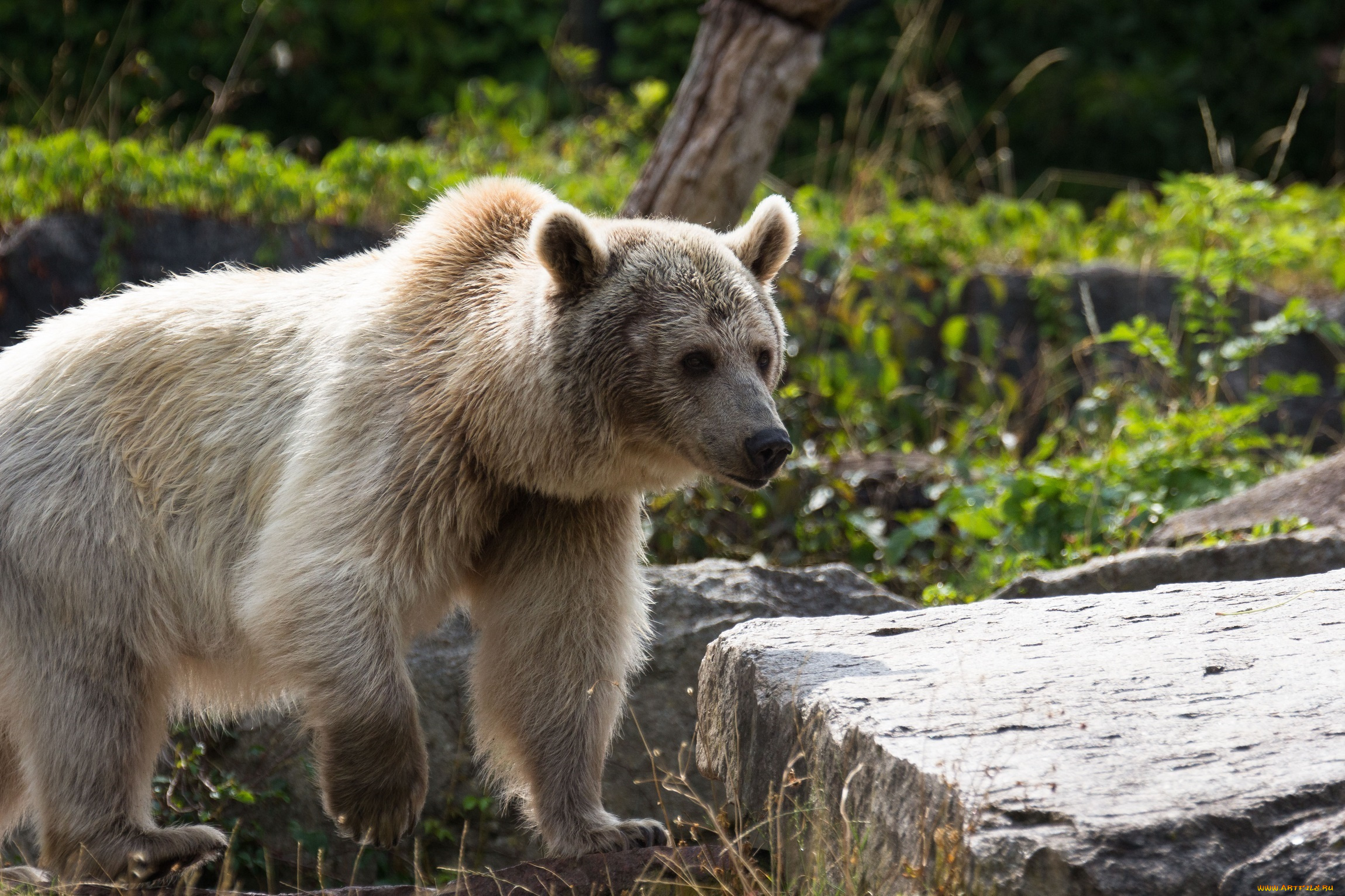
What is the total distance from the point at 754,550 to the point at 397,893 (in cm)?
289

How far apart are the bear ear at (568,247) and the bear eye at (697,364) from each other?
313mm

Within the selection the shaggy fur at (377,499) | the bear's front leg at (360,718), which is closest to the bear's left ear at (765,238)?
the shaggy fur at (377,499)

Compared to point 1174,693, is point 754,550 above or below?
below

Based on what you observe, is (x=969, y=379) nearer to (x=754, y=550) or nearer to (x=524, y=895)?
(x=754, y=550)

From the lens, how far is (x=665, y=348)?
11.2ft

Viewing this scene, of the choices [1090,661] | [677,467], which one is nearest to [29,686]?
[677,467]

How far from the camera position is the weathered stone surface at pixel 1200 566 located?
4.49 meters

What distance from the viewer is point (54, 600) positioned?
137 inches

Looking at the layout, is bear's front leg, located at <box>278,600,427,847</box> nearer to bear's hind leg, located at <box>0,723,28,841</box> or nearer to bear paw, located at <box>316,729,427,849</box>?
bear paw, located at <box>316,729,427,849</box>

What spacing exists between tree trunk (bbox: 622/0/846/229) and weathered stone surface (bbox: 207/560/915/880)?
76.9 inches

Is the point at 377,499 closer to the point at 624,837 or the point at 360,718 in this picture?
the point at 360,718

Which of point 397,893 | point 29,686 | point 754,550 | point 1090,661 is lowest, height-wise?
point 754,550

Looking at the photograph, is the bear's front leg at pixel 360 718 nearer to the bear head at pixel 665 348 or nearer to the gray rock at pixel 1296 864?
the bear head at pixel 665 348

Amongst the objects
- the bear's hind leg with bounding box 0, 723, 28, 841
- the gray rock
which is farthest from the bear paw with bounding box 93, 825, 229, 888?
the gray rock
